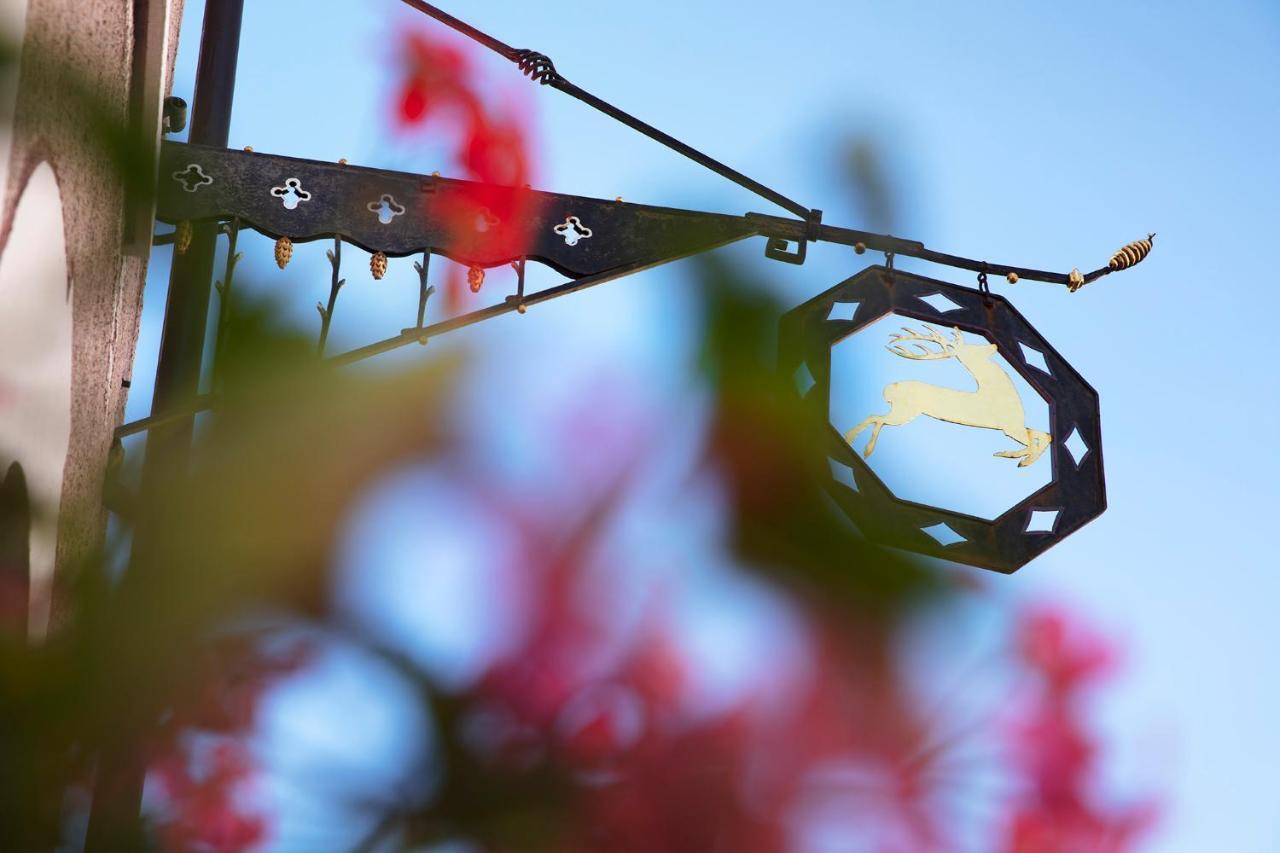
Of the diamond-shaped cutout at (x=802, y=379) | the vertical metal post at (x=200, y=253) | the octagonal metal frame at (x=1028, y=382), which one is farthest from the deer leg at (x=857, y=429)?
the vertical metal post at (x=200, y=253)

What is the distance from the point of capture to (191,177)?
2.38m

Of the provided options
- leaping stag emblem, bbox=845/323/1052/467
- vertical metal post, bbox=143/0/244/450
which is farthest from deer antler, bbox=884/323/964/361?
vertical metal post, bbox=143/0/244/450

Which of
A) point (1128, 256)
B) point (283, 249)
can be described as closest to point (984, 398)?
point (1128, 256)

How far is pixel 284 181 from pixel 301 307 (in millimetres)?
1996

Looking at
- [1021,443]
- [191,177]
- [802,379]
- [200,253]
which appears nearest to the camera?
[802,379]

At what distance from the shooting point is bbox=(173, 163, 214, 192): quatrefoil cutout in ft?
7.79

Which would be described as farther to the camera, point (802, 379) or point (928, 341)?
point (928, 341)

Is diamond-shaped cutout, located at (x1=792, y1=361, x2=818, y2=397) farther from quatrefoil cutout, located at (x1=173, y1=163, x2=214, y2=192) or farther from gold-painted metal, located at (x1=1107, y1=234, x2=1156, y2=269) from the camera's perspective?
gold-painted metal, located at (x1=1107, y1=234, x2=1156, y2=269)

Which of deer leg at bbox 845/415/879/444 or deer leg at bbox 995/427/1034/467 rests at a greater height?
deer leg at bbox 845/415/879/444

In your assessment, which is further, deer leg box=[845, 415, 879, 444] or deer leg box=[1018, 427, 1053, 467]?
deer leg box=[1018, 427, 1053, 467]

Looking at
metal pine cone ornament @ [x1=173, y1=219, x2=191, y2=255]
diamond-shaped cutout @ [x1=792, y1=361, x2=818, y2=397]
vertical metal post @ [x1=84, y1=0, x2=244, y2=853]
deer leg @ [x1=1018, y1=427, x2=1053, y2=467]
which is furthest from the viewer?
vertical metal post @ [x1=84, y1=0, x2=244, y2=853]

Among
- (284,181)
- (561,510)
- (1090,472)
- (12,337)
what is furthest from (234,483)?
(1090,472)

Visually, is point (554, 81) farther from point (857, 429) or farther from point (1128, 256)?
point (857, 429)

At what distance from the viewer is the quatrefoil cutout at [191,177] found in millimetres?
2375
